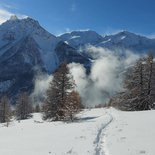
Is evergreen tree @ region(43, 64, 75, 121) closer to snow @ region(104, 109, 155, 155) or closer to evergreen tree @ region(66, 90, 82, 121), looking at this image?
evergreen tree @ region(66, 90, 82, 121)

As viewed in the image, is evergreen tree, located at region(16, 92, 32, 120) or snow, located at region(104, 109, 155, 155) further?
evergreen tree, located at region(16, 92, 32, 120)

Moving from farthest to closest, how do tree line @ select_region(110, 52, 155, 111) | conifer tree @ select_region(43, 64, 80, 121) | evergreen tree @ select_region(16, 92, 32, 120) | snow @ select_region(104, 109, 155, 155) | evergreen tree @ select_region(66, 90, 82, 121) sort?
1. evergreen tree @ select_region(16, 92, 32, 120)
2. tree line @ select_region(110, 52, 155, 111)
3. conifer tree @ select_region(43, 64, 80, 121)
4. evergreen tree @ select_region(66, 90, 82, 121)
5. snow @ select_region(104, 109, 155, 155)

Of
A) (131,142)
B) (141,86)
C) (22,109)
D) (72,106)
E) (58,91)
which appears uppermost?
(141,86)

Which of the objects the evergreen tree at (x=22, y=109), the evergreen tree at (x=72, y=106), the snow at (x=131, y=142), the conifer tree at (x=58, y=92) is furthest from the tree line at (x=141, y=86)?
the evergreen tree at (x=22, y=109)

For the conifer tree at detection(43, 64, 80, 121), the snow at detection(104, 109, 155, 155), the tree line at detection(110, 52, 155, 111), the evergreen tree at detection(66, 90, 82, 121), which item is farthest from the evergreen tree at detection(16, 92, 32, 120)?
the snow at detection(104, 109, 155, 155)

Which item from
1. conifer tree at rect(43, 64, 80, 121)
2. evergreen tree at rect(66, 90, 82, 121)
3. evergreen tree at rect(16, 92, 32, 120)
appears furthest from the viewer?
evergreen tree at rect(16, 92, 32, 120)

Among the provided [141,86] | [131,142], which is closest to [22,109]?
[141,86]

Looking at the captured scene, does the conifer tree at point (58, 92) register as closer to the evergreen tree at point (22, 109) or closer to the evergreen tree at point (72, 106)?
the evergreen tree at point (72, 106)

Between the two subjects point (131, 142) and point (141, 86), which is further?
point (141, 86)

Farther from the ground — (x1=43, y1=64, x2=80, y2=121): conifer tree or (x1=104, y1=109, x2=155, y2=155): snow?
(x1=43, y1=64, x2=80, y2=121): conifer tree

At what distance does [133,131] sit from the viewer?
29.2 m

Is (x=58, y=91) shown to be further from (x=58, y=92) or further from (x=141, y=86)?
(x=141, y=86)

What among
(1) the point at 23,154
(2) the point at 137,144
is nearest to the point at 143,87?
(2) the point at 137,144

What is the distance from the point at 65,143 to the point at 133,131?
7628 millimetres
